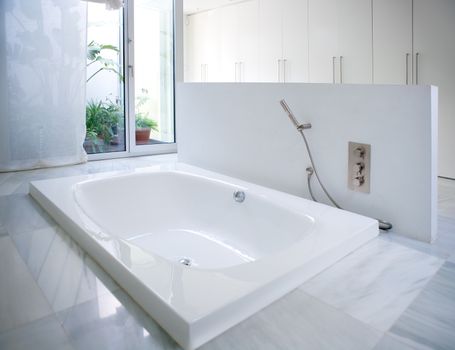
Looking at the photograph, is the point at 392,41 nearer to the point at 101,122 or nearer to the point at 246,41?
the point at 246,41

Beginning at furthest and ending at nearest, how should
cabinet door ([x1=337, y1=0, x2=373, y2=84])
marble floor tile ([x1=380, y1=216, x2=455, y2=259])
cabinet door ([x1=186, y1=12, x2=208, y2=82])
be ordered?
1. cabinet door ([x1=186, y1=12, x2=208, y2=82])
2. cabinet door ([x1=337, y1=0, x2=373, y2=84])
3. marble floor tile ([x1=380, y1=216, x2=455, y2=259])

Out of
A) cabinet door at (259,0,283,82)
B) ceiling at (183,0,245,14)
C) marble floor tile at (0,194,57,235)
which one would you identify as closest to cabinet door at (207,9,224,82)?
ceiling at (183,0,245,14)

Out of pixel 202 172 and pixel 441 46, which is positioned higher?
pixel 441 46

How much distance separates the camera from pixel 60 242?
1575mm

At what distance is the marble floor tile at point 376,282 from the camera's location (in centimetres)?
108

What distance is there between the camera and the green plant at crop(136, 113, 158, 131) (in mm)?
3808

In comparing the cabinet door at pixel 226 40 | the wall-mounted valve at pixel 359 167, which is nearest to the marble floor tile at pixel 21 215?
the wall-mounted valve at pixel 359 167

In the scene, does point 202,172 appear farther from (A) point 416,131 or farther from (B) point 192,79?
(B) point 192,79

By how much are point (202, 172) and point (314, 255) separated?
51.8 inches

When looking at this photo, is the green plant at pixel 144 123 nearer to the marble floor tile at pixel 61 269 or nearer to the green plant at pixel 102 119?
the green plant at pixel 102 119

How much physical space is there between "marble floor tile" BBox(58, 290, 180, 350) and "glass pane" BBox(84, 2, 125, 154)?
265cm

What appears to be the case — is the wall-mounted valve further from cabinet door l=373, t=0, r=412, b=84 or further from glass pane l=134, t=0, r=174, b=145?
glass pane l=134, t=0, r=174, b=145

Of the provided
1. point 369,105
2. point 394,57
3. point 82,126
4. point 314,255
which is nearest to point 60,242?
point 314,255

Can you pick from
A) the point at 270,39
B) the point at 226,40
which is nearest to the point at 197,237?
the point at 270,39
